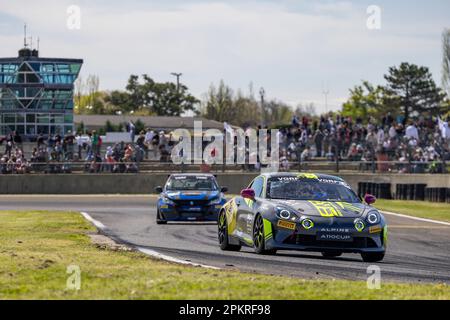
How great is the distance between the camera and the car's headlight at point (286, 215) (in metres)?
14.3

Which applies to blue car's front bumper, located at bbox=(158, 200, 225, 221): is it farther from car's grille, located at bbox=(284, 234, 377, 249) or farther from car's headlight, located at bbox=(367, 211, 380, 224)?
car's grille, located at bbox=(284, 234, 377, 249)

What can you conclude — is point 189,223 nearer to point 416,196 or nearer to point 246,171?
point 416,196

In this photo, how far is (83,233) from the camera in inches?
790

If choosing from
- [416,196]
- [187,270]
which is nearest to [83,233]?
[187,270]

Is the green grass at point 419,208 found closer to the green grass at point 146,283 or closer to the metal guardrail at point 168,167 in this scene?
the metal guardrail at point 168,167

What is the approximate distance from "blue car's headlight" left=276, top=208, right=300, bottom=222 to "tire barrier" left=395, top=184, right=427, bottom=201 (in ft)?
67.3

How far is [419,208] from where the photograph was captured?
3127 cm

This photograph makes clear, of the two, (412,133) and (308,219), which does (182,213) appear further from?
(412,133)

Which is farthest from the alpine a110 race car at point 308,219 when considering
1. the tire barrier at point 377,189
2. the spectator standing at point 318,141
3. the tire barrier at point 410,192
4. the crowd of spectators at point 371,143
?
the spectator standing at point 318,141

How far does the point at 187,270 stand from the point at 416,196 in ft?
78.6

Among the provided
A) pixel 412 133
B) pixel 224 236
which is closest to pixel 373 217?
pixel 224 236

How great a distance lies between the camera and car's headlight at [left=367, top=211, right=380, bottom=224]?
47.6 ft

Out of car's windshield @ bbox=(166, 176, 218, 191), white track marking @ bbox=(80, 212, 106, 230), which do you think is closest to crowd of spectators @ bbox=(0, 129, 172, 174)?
white track marking @ bbox=(80, 212, 106, 230)
